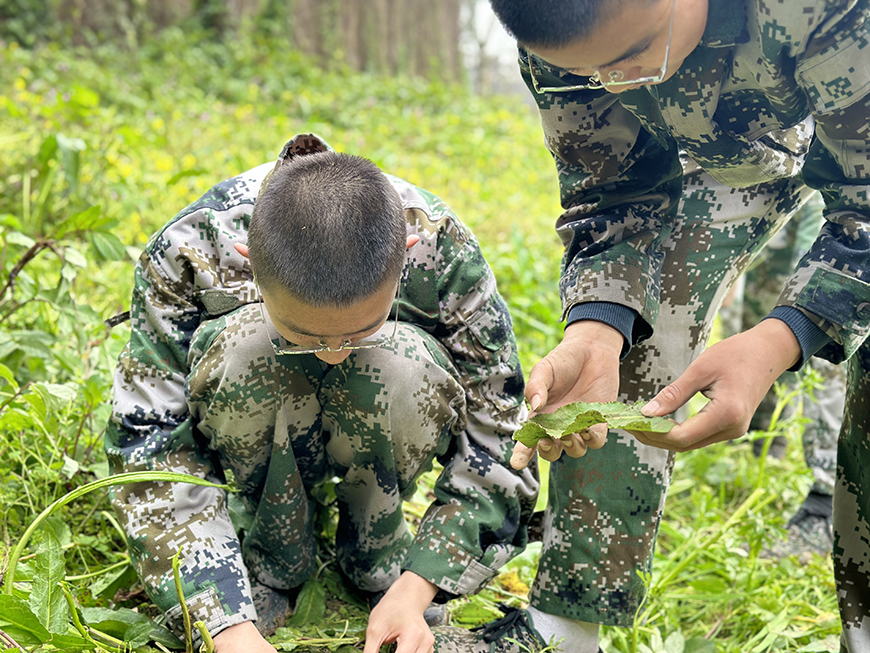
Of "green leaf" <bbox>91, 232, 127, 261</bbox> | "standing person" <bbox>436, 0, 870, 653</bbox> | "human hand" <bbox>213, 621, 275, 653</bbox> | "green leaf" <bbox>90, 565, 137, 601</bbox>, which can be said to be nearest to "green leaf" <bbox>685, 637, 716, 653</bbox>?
"standing person" <bbox>436, 0, 870, 653</bbox>

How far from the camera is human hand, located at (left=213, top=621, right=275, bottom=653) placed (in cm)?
140

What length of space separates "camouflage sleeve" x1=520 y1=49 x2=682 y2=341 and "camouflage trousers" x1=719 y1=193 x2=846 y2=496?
805mm

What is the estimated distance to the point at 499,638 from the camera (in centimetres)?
164

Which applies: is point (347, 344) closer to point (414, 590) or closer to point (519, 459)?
point (519, 459)

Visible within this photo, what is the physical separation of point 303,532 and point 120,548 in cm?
45

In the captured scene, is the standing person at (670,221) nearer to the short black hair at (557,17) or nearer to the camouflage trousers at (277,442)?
the short black hair at (557,17)

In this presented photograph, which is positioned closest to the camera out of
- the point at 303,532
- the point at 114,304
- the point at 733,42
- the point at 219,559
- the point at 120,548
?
the point at 733,42

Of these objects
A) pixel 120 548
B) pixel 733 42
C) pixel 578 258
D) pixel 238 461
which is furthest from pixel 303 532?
pixel 733 42

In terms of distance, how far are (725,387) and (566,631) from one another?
0.70 m

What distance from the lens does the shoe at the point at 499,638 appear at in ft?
5.27

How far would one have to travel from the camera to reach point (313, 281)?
133 cm

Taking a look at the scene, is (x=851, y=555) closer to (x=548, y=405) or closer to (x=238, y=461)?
(x=548, y=405)

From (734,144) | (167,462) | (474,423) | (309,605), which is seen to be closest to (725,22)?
(734,144)

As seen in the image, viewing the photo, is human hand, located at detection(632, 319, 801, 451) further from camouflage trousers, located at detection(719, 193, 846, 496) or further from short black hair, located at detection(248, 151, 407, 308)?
camouflage trousers, located at detection(719, 193, 846, 496)
